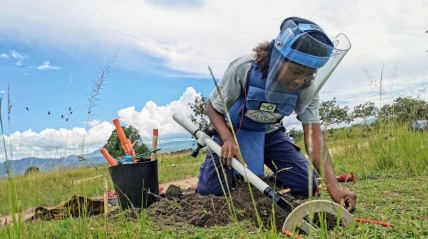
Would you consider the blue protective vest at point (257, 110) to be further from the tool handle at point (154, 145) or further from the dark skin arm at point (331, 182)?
the tool handle at point (154, 145)

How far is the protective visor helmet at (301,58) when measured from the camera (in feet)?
9.43

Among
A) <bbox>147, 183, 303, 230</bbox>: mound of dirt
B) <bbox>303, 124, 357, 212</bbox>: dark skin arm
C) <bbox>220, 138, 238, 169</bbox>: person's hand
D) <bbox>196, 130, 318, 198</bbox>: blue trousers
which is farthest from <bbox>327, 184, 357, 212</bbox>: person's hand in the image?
<bbox>196, 130, 318, 198</bbox>: blue trousers

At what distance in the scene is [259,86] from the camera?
3.53 meters

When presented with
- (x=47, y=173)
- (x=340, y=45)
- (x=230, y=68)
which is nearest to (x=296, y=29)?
(x=340, y=45)

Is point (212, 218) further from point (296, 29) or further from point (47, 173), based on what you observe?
point (47, 173)

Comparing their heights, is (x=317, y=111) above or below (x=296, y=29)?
below

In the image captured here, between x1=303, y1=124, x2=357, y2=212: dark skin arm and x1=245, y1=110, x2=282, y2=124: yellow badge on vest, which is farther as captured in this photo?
x1=245, y1=110, x2=282, y2=124: yellow badge on vest

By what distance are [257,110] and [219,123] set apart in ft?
1.11

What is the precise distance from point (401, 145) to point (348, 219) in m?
3.32

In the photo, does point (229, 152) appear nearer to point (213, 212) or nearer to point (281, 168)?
point (213, 212)

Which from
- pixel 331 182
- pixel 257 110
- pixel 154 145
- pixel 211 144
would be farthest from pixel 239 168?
pixel 154 145

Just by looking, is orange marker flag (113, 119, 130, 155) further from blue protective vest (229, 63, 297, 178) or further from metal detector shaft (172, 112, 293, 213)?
blue protective vest (229, 63, 297, 178)

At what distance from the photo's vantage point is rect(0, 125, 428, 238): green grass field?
2.27 meters

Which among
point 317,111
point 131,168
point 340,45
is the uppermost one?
point 340,45
